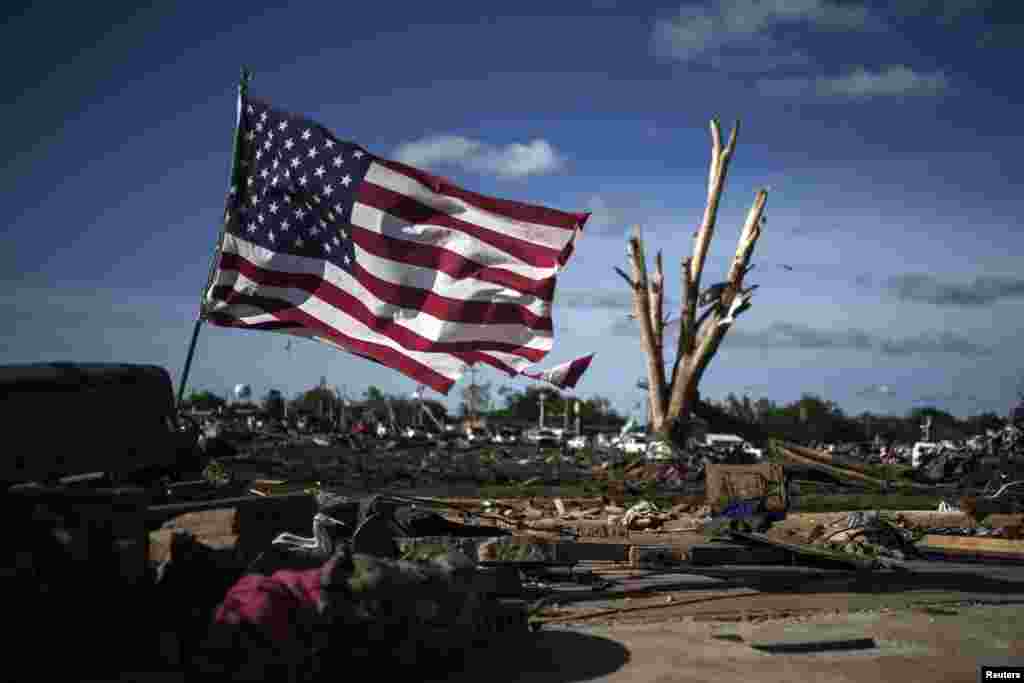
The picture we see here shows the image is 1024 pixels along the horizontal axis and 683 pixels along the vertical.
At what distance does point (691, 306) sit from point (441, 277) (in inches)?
1198

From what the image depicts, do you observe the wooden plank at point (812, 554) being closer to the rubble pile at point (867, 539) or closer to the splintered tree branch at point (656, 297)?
the rubble pile at point (867, 539)

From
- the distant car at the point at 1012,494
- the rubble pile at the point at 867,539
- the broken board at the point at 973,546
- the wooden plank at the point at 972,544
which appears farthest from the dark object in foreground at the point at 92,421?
the distant car at the point at 1012,494

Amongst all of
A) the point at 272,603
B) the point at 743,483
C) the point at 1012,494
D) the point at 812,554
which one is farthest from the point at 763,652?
the point at 1012,494

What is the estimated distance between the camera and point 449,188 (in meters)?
11.1

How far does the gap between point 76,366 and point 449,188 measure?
440 centimetres

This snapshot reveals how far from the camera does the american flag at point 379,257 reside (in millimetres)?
A: 10539

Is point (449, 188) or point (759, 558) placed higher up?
point (449, 188)

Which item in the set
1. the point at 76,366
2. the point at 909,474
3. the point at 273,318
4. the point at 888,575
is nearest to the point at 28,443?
the point at 76,366

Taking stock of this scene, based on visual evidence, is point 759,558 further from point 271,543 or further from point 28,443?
point 28,443

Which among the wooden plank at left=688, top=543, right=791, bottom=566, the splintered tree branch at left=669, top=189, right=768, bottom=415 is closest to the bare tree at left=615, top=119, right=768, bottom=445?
the splintered tree branch at left=669, top=189, right=768, bottom=415

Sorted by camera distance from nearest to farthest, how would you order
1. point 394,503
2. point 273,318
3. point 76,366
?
point 76,366 < point 394,503 < point 273,318

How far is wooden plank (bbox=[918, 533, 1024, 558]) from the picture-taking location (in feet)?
47.6

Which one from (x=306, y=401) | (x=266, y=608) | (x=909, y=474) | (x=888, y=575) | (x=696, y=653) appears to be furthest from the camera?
(x=306, y=401)

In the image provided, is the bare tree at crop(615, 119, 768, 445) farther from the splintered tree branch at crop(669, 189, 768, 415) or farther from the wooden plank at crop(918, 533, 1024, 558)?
the wooden plank at crop(918, 533, 1024, 558)
